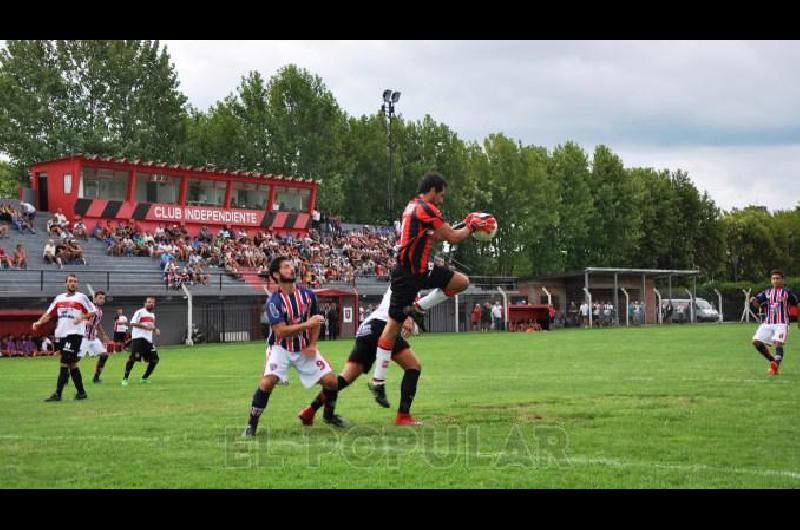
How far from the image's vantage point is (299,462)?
8633 mm

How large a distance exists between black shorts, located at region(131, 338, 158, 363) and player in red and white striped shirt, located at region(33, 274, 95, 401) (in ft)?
13.4

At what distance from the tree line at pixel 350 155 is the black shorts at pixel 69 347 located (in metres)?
59.4

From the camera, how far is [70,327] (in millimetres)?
17391

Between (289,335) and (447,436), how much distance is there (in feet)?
7.30

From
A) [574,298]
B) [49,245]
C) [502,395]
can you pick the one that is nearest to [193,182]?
[49,245]

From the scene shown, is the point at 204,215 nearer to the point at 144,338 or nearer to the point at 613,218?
the point at 144,338

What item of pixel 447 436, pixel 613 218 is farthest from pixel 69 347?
pixel 613 218

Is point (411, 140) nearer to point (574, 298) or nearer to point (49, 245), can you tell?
point (574, 298)

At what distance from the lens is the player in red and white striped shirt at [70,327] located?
17.1m

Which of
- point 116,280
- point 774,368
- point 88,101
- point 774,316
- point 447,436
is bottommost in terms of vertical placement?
point 774,368

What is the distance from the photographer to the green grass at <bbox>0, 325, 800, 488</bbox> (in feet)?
25.7

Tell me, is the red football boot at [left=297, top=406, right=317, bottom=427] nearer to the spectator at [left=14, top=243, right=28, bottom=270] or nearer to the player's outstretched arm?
the player's outstretched arm

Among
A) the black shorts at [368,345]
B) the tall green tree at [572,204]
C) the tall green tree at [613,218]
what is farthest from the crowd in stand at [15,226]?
the tall green tree at [613,218]

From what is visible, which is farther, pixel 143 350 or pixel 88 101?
pixel 88 101
